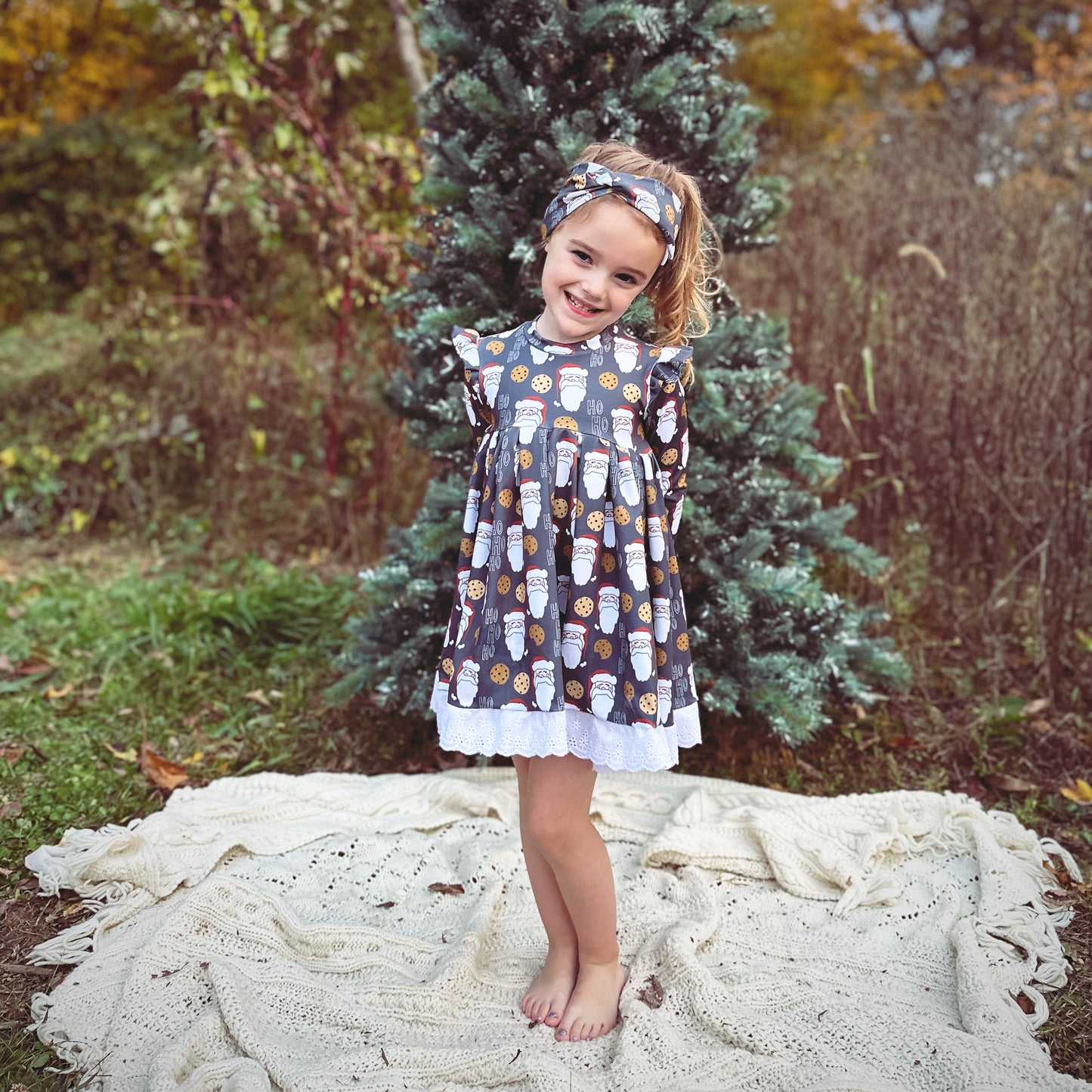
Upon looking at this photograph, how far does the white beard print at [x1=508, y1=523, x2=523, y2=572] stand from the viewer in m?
1.92

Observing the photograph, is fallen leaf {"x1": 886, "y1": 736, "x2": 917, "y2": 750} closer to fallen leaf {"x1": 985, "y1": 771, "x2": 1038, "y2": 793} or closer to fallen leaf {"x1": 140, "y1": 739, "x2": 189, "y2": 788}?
fallen leaf {"x1": 985, "y1": 771, "x2": 1038, "y2": 793}

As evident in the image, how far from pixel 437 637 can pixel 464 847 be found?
634 millimetres

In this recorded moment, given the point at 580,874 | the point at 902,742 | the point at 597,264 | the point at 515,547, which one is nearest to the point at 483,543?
the point at 515,547

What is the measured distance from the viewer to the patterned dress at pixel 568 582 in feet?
6.23

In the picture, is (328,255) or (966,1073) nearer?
(966,1073)

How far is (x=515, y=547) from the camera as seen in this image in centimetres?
192

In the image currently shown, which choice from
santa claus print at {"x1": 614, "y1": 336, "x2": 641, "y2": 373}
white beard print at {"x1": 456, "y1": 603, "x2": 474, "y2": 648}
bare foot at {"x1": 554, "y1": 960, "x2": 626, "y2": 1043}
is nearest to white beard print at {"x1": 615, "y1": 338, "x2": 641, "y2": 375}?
santa claus print at {"x1": 614, "y1": 336, "x2": 641, "y2": 373}

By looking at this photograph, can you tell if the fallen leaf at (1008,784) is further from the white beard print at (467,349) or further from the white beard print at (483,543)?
the white beard print at (467,349)

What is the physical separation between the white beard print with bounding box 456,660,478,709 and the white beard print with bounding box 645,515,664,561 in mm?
414

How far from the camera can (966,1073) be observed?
1.96 m

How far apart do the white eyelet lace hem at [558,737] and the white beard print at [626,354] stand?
70cm

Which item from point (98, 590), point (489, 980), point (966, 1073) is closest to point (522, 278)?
point (489, 980)

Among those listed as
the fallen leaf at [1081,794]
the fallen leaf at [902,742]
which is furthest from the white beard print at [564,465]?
the fallen leaf at [1081,794]

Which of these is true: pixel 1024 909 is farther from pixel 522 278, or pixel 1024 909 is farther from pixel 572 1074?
pixel 522 278
